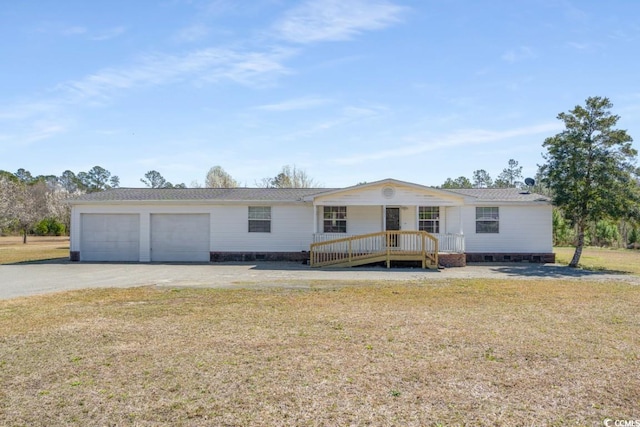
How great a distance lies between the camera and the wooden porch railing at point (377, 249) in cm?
1683

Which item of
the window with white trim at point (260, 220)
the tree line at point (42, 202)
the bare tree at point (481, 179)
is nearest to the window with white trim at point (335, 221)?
the window with white trim at point (260, 220)

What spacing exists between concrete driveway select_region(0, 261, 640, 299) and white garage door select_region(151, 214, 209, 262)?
80.5 inches

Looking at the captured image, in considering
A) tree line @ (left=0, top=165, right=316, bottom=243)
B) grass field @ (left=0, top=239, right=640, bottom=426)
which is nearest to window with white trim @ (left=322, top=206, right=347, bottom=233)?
grass field @ (left=0, top=239, right=640, bottom=426)

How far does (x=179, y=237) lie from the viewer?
65.2 ft

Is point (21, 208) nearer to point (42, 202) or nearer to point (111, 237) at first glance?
point (42, 202)

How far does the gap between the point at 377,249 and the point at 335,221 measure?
273 centimetres

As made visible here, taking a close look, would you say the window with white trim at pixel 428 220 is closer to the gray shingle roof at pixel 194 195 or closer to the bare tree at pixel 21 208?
the gray shingle roof at pixel 194 195

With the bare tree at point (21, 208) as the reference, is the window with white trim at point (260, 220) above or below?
below

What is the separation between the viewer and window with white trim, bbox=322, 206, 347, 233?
1969 centimetres

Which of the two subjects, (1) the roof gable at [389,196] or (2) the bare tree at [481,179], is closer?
(1) the roof gable at [389,196]

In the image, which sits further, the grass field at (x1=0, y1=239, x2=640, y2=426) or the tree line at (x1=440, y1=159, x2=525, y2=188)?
the tree line at (x1=440, y1=159, x2=525, y2=188)

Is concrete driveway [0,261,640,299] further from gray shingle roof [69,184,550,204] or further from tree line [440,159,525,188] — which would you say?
tree line [440,159,525,188]

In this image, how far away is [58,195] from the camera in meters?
52.4

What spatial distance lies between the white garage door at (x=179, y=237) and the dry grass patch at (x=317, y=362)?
10651 millimetres
